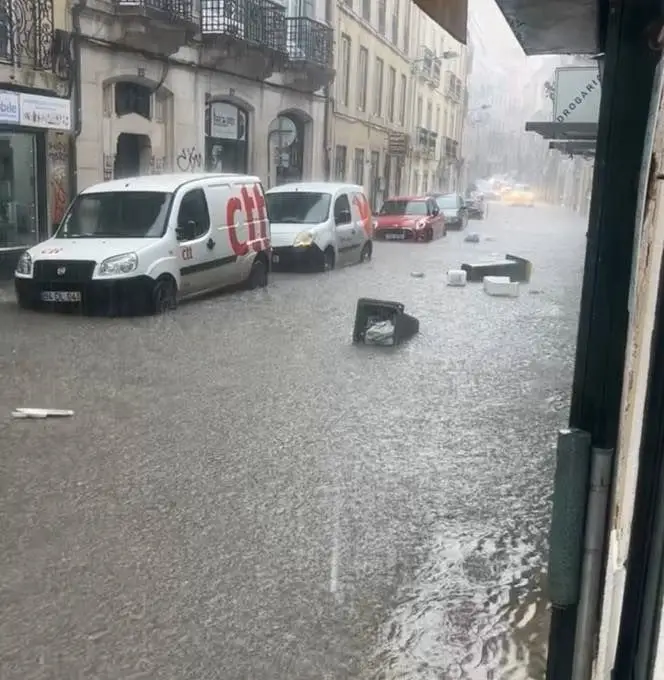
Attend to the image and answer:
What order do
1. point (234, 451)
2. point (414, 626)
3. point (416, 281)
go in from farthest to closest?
point (416, 281) < point (234, 451) < point (414, 626)

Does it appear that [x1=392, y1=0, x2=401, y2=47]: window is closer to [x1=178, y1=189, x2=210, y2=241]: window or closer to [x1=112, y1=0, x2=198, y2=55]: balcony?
[x1=112, y1=0, x2=198, y2=55]: balcony

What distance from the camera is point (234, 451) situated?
242 inches

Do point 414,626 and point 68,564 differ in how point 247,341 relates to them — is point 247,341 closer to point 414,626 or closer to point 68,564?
point 68,564

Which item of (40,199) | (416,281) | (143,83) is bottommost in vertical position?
(416,281)

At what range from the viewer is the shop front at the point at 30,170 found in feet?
50.1

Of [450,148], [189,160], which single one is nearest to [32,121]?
[189,160]

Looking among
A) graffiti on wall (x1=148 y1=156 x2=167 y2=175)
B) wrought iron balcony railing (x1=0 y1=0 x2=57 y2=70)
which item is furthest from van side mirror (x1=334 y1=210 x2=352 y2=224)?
wrought iron balcony railing (x1=0 y1=0 x2=57 y2=70)

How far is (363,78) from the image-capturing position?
112ft

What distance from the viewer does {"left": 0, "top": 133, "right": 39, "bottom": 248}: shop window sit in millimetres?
15508

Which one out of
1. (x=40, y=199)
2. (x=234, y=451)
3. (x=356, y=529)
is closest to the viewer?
(x=356, y=529)

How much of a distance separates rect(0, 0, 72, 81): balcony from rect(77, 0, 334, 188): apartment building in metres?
0.68

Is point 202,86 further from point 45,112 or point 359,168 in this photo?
point 359,168

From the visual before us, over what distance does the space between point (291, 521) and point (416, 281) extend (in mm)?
12771

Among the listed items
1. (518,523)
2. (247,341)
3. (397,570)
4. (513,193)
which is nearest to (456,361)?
(247,341)
